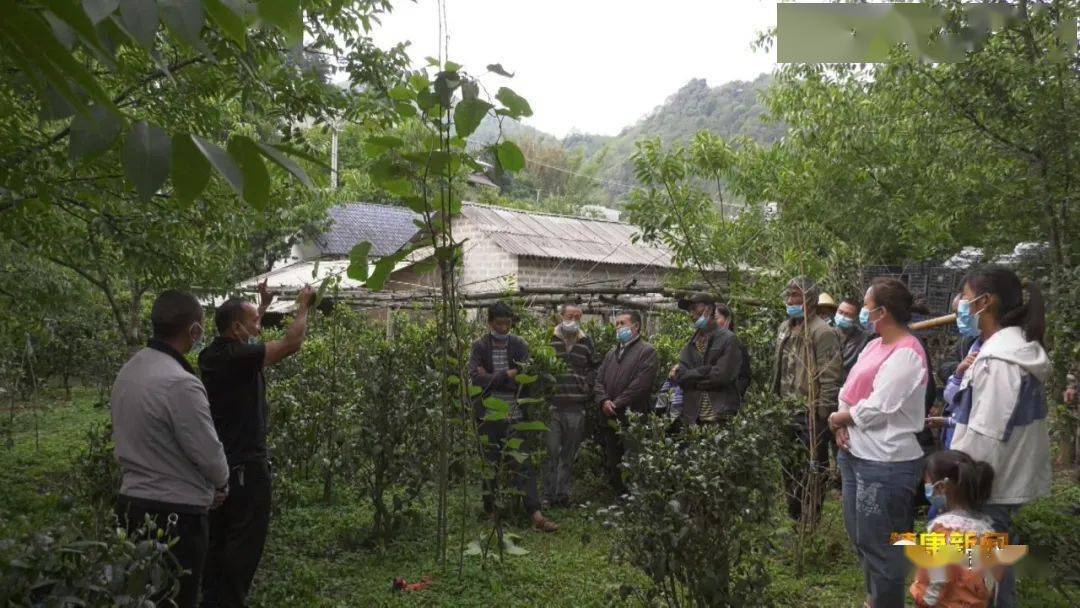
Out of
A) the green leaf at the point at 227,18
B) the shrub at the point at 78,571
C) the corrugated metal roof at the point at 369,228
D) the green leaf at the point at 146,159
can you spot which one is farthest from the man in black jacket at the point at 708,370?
the corrugated metal roof at the point at 369,228

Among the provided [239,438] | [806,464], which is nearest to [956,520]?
[806,464]

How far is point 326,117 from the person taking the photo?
Result: 576 cm

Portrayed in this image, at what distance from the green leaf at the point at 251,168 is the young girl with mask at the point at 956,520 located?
108 inches

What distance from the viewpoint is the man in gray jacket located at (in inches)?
140

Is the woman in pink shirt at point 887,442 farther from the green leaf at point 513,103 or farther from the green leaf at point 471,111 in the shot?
the green leaf at point 471,111

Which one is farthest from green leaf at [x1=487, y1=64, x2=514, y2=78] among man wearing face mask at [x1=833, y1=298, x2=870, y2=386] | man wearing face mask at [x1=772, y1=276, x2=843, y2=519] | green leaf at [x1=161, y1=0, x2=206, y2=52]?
man wearing face mask at [x1=833, y1=298, x2=870, y2=386]

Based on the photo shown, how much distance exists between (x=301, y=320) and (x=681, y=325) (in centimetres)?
700

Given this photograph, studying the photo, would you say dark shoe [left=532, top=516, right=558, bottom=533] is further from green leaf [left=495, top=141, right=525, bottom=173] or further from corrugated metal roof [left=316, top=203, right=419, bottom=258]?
corrugated metal roof [left=316, top=203, right=419, bottom=258]

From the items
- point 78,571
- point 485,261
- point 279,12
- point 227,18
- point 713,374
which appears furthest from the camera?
point 485,261

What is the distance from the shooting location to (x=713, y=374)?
6.99m

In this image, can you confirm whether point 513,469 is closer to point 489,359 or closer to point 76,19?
point 489,359

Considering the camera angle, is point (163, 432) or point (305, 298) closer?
point (163, 432)

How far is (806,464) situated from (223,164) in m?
5.60

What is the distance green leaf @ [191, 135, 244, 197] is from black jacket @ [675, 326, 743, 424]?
6.08 metres
